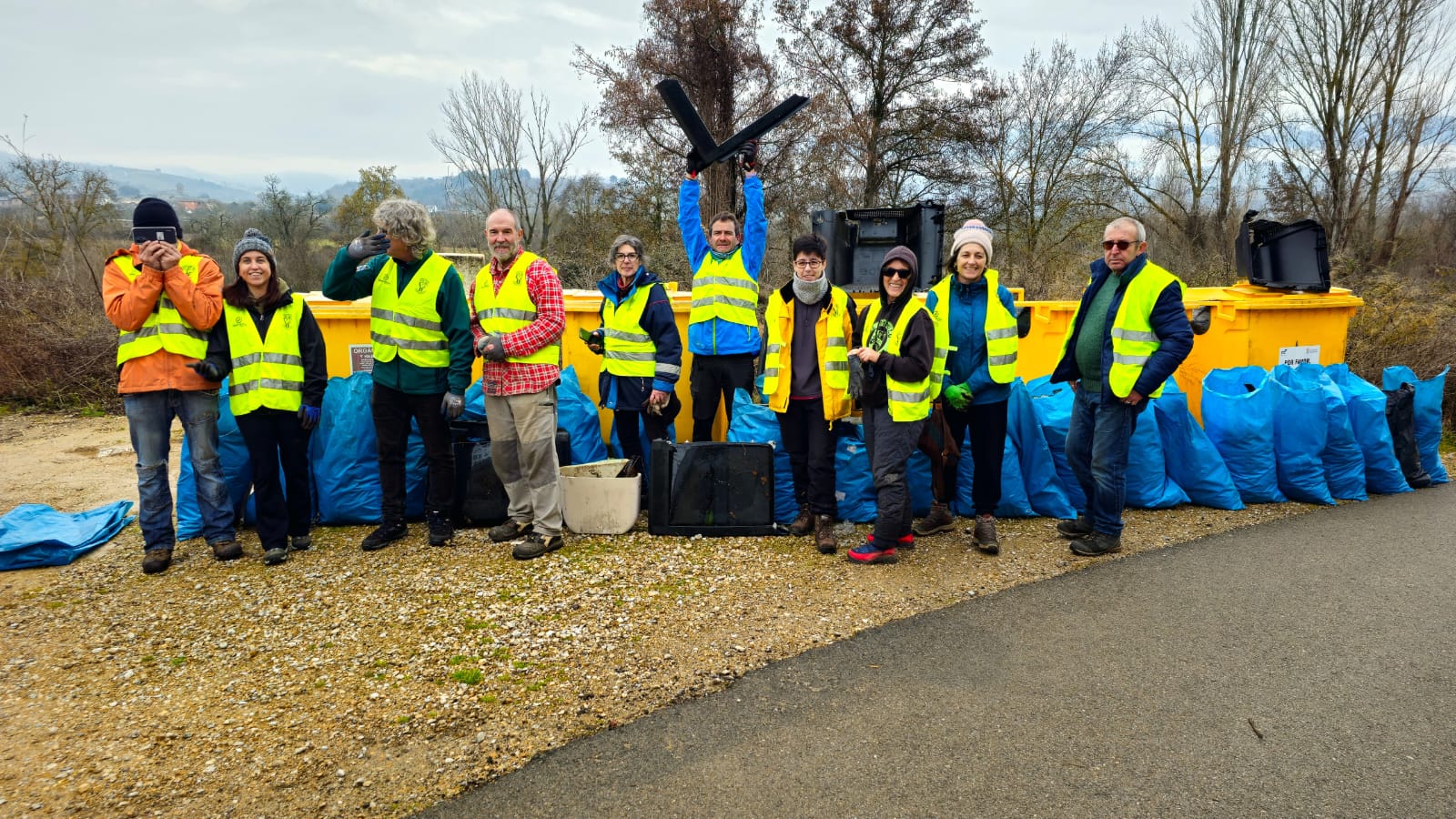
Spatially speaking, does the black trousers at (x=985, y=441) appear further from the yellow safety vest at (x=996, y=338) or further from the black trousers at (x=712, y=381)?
the black trousers at (x=712, y=381)

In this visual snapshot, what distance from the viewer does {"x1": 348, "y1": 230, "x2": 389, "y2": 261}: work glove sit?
4113 millimetres

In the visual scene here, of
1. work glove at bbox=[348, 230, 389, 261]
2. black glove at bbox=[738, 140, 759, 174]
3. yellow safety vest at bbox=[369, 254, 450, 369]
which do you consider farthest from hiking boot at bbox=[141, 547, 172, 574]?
black glove at bbox=[738, 140, 759, 174]

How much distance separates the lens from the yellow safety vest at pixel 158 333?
13.3 feet

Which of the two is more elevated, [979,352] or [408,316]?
[408,316]

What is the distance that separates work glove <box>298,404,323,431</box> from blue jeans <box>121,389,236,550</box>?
0.48m

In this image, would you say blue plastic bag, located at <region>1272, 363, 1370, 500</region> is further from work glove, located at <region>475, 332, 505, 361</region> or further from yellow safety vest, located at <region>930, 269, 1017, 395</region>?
work glove, located at <region>475, 332, 505, 361</region>

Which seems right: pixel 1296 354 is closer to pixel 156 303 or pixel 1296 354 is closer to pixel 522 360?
pixel 522 360

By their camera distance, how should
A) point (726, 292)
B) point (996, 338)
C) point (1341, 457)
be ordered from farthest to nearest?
point (1341, 457), point (726, 292), point (996, 338)

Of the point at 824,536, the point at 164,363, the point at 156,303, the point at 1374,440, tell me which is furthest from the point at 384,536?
the point at 1374,440

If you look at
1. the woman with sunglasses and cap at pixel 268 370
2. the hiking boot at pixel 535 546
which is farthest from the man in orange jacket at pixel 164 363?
the hiking boot at pixel 535 546

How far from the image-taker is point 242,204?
33344mm

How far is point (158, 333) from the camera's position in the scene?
4.08 m

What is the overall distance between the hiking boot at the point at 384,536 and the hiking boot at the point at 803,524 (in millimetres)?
2335

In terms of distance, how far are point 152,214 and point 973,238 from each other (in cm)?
442
